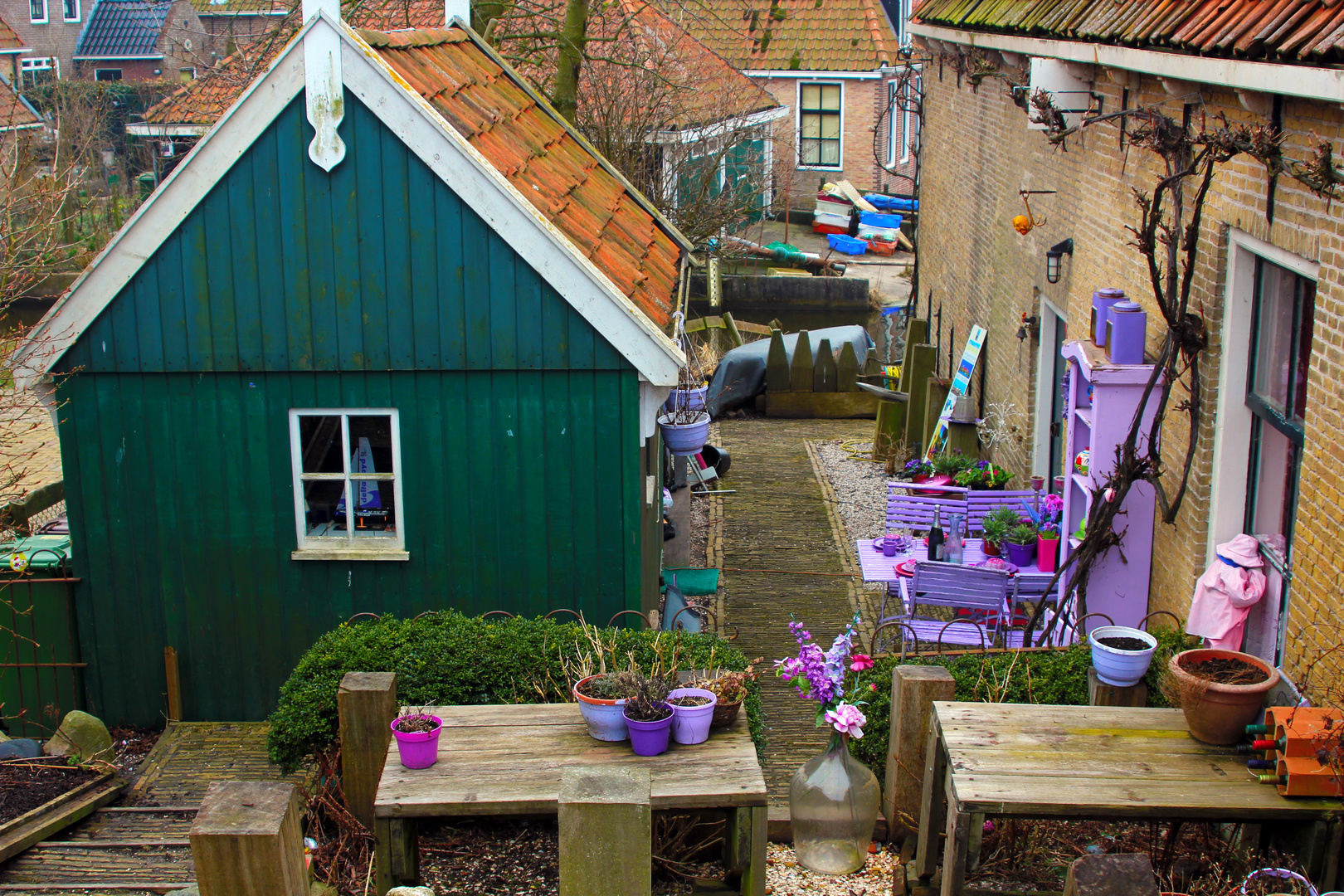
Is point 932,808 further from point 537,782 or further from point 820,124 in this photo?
point 820,124

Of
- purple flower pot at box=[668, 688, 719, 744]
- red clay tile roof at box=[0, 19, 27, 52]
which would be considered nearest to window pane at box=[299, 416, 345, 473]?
purple flower pot at box=[668, 688, 719, 744]

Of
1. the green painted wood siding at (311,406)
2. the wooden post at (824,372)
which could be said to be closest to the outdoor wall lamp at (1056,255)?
the green painted wood siding at (311,406)

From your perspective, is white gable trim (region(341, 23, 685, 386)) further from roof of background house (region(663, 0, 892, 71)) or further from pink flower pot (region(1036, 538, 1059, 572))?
roof of background house (region(663, 0, 892, 71))

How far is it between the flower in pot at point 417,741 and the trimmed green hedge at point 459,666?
1306 millimetres

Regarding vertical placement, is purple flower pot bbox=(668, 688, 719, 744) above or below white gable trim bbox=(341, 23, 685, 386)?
below

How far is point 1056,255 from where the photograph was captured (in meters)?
9.55

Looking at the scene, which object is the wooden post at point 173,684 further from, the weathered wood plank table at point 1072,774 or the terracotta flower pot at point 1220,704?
the terracotta flower pot at point 1220,704

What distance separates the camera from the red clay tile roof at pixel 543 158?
8.03 m

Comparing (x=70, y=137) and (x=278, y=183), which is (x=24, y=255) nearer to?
(x=70, y=137)

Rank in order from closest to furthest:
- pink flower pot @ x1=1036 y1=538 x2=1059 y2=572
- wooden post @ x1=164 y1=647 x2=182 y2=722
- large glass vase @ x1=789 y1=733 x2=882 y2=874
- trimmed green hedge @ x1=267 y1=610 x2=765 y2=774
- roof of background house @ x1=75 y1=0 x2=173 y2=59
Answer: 1. large glass vase @ x1=789 y1=733 x2=882 y2=874
2. trimmed green hedge @ x1=267 y1=610 x2=765 y2=774
3. wooden post @ x1=164 y1=647 x2=182 y2=722
4. pink flower pot @ x1=1036 y1=538 x2=1059 y2=572
5. roof of background house @ x1=75 y1=0 x2=173 y2=59

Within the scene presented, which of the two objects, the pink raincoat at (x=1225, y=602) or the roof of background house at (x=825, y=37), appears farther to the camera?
the roof of background house at (x=825, y=37)

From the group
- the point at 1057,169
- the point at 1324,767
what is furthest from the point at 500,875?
the point at 1057,169

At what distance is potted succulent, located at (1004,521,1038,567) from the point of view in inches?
355

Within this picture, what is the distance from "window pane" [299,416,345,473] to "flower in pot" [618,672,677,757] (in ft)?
11.9
